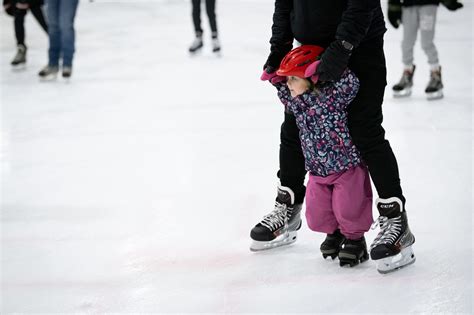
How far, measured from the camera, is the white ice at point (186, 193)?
2.25m

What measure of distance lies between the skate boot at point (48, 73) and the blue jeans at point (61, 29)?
1.5 inches

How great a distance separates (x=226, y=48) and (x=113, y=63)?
0.96 metres

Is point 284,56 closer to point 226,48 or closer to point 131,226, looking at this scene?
point 131,226

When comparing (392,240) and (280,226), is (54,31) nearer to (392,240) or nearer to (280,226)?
(280,226)

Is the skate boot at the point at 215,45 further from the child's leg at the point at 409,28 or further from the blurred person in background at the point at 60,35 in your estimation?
the child's leg at the point at 409,28

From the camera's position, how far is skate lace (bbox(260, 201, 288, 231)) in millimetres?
2514

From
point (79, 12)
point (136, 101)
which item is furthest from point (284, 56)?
point (79, 12)

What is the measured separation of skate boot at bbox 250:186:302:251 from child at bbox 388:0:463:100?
7.03ft

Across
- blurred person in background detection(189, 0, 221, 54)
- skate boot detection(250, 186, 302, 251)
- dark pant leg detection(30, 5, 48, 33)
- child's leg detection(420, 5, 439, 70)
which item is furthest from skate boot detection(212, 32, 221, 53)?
skate boot detection(250, 186, 302, 251)

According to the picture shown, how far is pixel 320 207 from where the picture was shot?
236 cm

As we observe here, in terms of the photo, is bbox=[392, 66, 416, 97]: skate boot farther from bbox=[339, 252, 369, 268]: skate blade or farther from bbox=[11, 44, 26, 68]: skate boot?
bbox=[11, 44, 26, 68]: skate boot

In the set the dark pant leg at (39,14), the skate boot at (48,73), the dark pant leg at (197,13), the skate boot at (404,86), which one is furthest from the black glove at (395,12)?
the dark pant leg at (39,14)

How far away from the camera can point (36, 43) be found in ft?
21.8

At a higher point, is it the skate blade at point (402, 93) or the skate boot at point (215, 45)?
the skate blade at point (402, 93)
